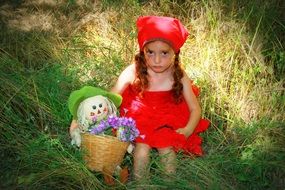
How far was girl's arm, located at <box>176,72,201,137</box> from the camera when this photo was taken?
11.6 ft

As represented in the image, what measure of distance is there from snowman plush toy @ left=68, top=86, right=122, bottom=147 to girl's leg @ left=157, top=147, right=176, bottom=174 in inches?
18.2

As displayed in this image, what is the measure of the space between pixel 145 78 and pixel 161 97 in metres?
0.20

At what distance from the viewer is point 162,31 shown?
11.2 feet

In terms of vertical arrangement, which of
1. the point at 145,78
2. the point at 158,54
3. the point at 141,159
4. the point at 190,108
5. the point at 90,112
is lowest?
the point at 141,159

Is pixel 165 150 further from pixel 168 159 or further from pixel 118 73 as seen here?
pixel 118 73

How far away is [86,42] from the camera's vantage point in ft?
15.9

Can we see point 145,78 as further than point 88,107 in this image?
Yes

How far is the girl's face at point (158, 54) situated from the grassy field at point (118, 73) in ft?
2.29

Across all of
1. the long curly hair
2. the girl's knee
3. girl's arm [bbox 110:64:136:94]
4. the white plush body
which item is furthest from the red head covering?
the girl's knee

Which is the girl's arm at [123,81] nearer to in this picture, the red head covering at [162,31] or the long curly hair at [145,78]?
the long curly hair at [145,78]

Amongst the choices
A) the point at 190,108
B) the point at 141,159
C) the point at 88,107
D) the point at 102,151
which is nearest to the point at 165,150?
the point at 141,159

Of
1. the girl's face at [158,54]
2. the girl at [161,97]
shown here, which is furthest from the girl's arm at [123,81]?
the girl's face at [158,54]

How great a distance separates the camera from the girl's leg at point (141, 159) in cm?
328

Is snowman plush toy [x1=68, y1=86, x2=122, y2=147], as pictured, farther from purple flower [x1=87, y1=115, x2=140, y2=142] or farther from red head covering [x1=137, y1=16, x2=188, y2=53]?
red head covering [x1=137, y1=16, x2=188, y2=53]
